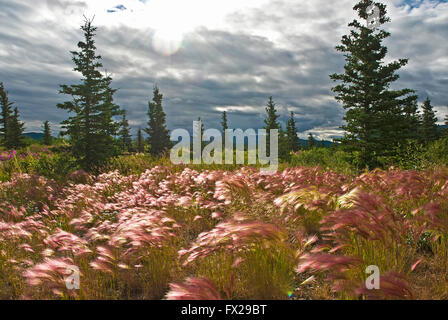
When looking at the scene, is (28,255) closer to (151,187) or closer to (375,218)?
(151,187)

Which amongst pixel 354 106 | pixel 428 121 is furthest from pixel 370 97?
pixel 428 121

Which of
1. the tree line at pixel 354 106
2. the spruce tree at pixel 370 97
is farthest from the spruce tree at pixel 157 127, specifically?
the spruce tree at pixel 370 97

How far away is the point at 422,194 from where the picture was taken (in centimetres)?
337

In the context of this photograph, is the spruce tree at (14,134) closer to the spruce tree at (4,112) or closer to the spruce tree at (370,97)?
the spruce tree at (4,112)

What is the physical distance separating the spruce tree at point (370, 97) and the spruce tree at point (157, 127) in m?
25.9

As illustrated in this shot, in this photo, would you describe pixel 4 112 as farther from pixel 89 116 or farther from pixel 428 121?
pixel 428 121

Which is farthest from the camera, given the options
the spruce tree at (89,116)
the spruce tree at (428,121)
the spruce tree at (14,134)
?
the spruce tree at (428,121)

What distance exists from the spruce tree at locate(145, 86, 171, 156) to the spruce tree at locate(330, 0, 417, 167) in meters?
25.9

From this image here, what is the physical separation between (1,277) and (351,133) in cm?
1573

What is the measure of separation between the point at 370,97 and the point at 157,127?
27891 millimetres

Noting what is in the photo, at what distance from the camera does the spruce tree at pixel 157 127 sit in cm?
3653

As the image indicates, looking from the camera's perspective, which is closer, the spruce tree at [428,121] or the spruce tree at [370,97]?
the spruce tree at [370,97]
